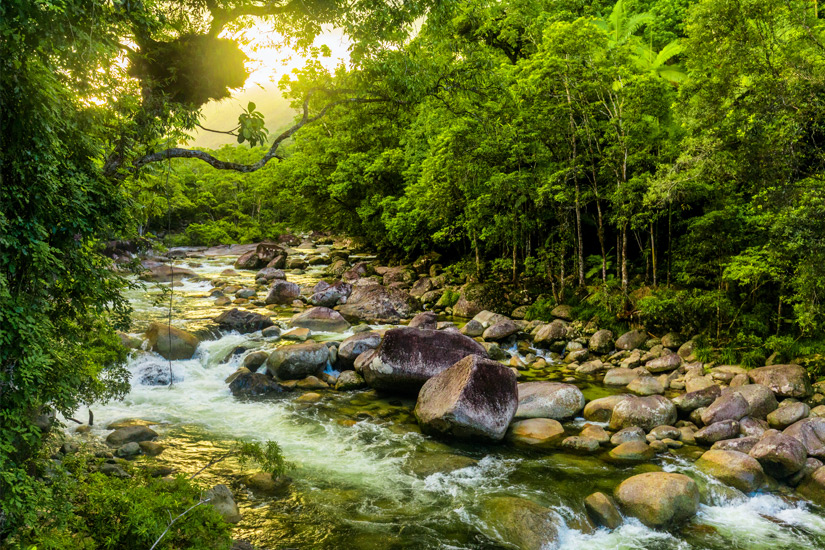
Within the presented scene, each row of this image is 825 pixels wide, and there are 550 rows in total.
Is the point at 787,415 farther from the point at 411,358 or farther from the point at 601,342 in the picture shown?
the point at 411,358

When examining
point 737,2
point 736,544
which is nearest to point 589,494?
point 736,544

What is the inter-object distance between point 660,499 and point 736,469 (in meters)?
1.88

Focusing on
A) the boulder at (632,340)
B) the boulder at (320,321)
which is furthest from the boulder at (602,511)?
the boulder at (320,321)

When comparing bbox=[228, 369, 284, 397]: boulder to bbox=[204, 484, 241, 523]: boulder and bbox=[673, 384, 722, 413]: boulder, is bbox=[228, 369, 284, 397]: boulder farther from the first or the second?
bbox=[673, 384, 722, 413]: boulder

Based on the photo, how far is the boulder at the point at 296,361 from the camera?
1305 cm

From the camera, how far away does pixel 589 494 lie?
7684 millimetres

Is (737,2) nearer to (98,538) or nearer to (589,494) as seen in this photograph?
(589,494)

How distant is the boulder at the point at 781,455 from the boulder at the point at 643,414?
1869 millimetres

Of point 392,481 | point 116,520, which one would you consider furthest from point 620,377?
point 116,520

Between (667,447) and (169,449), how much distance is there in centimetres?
924

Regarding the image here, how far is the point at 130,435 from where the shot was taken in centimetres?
915

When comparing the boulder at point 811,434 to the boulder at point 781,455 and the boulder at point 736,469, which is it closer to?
the boulder at point 781,455

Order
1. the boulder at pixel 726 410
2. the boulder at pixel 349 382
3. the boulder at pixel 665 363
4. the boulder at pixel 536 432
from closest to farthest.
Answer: the boulder at pixel 536 432 → the boulder at pixel 726 410 → the boulder at pixel 349 382 → the boulder at pixel 665 363

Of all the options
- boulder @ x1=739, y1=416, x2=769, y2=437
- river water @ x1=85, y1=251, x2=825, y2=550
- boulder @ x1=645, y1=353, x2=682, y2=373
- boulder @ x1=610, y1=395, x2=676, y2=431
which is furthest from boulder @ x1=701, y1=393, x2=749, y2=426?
boulder @ x1=645, y1=353, x2=682, y2=373
